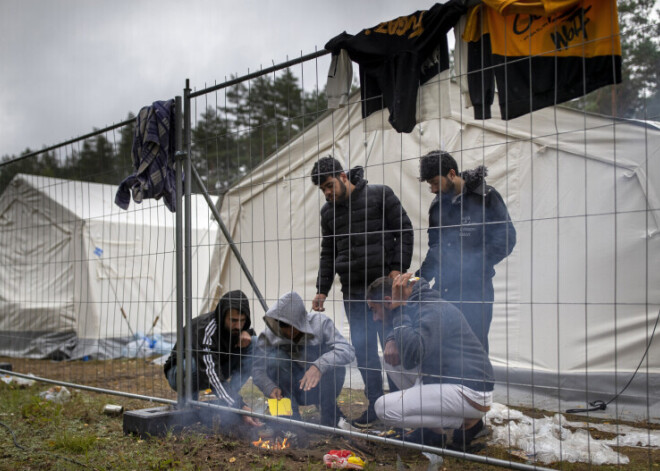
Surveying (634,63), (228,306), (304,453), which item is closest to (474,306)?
(304,453)

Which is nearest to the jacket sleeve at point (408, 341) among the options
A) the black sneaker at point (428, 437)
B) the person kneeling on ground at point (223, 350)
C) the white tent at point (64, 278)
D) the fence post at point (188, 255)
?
the black sneaker at point (428, 437)

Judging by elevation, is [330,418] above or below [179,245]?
Answer: below

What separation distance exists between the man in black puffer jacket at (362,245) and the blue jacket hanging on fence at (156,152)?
3.48 feet

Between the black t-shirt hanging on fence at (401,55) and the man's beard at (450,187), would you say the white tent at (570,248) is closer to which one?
the man's beard at (450,187)

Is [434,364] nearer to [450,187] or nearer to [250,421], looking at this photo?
[450,187]

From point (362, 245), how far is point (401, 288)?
92 centimetres

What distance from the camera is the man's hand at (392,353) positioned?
3.19 m

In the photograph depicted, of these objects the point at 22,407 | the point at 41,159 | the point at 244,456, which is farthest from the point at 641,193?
the point at 41,159

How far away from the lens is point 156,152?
406cm

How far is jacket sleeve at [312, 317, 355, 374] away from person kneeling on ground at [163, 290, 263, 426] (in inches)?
21.5

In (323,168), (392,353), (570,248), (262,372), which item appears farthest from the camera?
(570,248)

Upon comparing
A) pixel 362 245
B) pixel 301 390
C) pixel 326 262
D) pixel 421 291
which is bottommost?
pixel 301 390

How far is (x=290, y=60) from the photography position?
11.3 feet

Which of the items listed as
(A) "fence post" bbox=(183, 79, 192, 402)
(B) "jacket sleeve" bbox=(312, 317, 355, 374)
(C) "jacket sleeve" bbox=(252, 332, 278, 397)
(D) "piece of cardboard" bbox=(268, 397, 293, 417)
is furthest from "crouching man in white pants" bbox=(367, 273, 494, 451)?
(A) "fence post" bbox=(183, 79, 192, 402)
